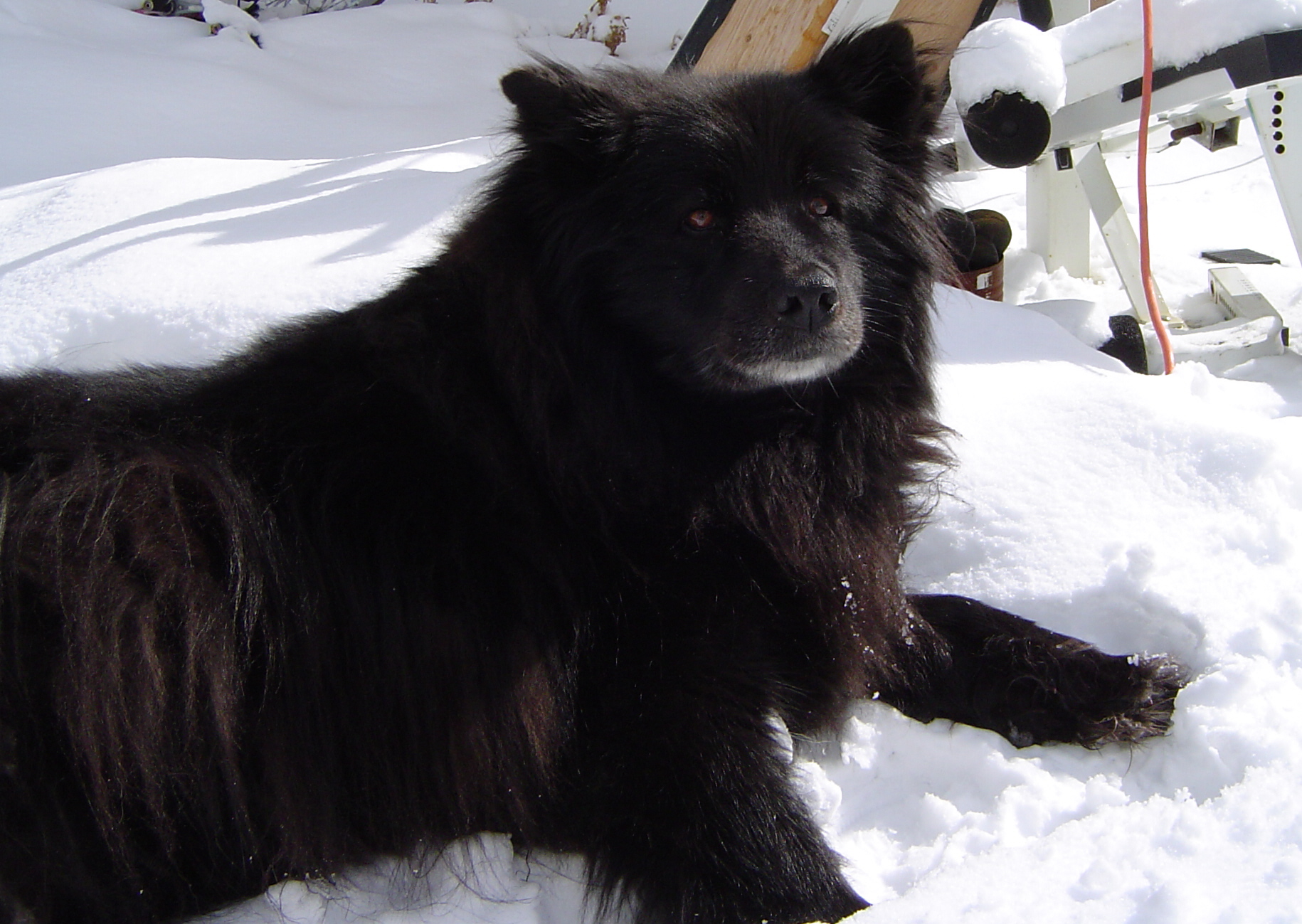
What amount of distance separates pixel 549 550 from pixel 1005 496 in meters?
1.48

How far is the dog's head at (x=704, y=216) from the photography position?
2.00 meters

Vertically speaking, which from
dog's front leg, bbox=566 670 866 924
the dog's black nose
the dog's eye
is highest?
the dog's eye

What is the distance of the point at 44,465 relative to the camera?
5.82 ft

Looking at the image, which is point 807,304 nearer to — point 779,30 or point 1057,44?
point 1057,44

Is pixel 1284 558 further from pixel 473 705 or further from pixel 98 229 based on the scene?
pixel 98 229

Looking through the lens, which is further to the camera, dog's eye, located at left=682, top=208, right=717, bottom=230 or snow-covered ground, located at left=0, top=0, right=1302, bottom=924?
dog's eye, located at left=682, top=208, right=717, bottom=230

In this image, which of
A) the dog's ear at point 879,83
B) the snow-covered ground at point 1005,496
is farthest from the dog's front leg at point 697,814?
the dog's ear at point 879,83

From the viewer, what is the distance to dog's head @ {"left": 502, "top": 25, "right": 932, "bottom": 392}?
6.56ft

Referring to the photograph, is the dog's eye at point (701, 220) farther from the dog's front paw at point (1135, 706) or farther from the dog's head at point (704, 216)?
the dog's front paw at point (1135, 706)

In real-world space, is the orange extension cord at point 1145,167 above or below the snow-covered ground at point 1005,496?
above

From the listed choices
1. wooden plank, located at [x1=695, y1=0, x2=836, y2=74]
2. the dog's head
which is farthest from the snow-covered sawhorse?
the dog's head

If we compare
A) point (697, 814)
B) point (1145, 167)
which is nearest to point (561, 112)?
point (697, 814)

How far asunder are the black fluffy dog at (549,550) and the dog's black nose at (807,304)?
0.03 feet

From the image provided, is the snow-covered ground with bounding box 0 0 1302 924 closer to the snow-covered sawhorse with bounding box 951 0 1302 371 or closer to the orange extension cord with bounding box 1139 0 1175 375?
the orange extension cord with bounding box 1139 0 1175 375
